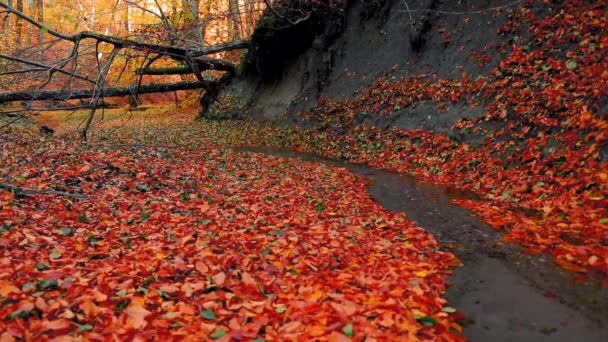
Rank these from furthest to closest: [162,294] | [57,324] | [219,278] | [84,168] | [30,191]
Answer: [84,168] < [30,191] < [219,278] < [162,294] < [57,324]

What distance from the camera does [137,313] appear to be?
3131 millimetres

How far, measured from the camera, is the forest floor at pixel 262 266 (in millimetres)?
3086

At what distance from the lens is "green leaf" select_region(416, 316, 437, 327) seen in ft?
10.3

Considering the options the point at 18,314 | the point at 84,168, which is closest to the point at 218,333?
the point at 18,314

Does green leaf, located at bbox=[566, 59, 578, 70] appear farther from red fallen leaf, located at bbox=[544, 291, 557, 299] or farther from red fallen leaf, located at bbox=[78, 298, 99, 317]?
red fallen leaf, located at bbox=[78, 298, 99, 317]

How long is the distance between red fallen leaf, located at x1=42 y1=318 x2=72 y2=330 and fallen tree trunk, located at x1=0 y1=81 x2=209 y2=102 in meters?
6.84

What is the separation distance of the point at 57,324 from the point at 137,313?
0.55 m

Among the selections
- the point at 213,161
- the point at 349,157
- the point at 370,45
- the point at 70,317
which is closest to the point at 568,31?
the point at 349,157

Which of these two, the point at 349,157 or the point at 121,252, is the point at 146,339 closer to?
the point at 121,252

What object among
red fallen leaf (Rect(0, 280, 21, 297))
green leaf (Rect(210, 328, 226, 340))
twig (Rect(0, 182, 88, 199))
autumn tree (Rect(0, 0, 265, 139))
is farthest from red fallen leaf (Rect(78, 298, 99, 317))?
autumn tree (Rect(0, 0, 265, 139))

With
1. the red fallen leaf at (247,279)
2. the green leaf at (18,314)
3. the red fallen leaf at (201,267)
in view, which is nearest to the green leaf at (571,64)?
the red fallen leaf at (247,279)

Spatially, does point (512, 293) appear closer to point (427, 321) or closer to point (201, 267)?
point (427, 321)

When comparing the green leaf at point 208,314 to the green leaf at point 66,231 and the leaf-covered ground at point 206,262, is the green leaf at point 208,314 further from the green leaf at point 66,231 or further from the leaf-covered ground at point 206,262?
the green leaf at point 66,231

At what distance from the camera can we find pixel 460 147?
8.70m
